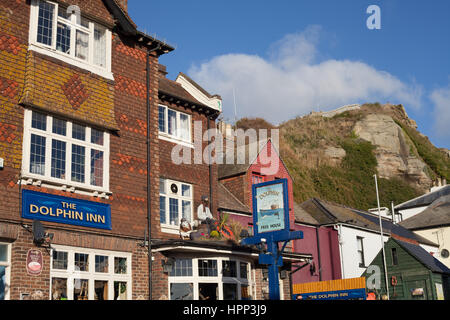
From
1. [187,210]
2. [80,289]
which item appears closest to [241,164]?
[187,210]

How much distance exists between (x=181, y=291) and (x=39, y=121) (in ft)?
24.9

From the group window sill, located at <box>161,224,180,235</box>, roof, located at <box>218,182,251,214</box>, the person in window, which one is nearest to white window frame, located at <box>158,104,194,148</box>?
the person in window

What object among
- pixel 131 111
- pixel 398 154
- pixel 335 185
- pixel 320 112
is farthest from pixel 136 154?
pixel 320 112

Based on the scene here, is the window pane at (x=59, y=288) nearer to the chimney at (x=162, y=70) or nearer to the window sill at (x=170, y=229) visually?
the window sill at (x=170, y=229)

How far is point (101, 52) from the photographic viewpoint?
19.2 m

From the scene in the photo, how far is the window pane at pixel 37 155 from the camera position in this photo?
16.1m

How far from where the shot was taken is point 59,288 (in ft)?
52.2

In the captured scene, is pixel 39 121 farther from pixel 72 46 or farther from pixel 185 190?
pixel 185 190

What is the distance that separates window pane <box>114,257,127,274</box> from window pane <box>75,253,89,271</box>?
1151mm

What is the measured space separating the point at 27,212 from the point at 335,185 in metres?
50.8

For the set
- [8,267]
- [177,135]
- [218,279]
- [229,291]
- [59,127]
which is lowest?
[229,291]

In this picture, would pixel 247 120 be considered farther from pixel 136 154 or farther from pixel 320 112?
pixel 136 154

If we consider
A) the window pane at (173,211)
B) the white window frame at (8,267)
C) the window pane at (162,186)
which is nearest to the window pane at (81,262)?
the white window frame at (8,267)

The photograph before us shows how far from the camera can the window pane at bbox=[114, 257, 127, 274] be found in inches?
695
